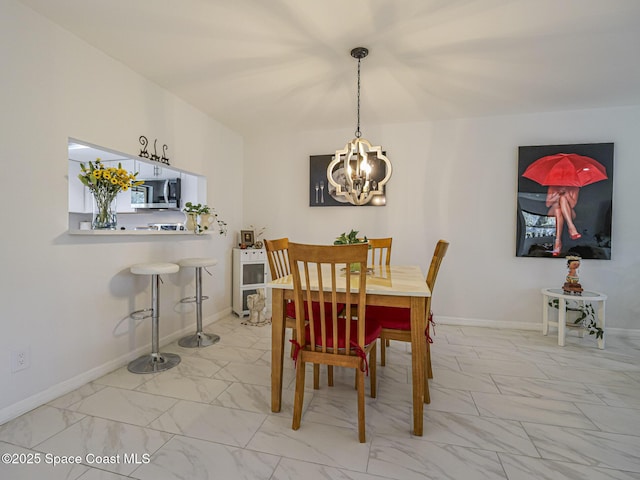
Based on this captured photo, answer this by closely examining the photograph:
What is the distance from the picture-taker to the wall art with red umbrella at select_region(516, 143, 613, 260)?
3.24 meters

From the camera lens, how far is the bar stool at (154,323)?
238 centimetres

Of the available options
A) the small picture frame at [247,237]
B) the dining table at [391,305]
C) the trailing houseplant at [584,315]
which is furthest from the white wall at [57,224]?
the trailing houseplant at [584,315]

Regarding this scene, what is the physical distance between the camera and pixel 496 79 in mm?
2668

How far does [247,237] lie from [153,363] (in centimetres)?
188

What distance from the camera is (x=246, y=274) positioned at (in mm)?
3881

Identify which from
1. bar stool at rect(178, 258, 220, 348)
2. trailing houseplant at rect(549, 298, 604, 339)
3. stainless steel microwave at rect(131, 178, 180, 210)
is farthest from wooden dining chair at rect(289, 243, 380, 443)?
stainless steel microwave at rect(131, 178, 180, 210)

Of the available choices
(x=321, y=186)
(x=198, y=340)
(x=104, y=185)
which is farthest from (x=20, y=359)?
(x=321, y=186)

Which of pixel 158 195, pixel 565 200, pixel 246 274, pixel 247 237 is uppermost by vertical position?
pixel 158 195

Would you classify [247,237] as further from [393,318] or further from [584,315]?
[584,315]

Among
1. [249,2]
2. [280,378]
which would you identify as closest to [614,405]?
[280,378]

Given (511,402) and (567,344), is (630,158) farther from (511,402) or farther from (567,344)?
(511,402)

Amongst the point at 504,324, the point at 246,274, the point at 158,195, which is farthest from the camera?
the point at 158,195

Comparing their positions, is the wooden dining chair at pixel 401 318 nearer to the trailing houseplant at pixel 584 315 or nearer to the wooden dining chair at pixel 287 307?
the wooden dining chair at pixel 287 307

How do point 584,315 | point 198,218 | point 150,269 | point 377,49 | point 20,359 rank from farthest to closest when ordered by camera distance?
point 198,218 < point 584,315 < point 150,269 < point 377,49 < point 20,359
